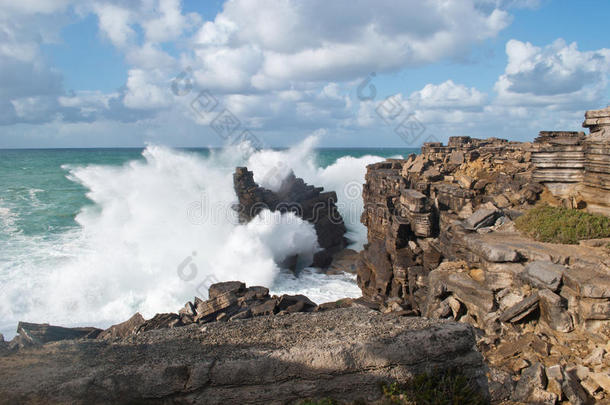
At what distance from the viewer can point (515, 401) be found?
4.64m

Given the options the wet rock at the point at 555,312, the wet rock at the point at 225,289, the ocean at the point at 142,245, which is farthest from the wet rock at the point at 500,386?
the ocean at the point at 142,245

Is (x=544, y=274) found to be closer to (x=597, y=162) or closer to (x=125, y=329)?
(x=597, y=162)

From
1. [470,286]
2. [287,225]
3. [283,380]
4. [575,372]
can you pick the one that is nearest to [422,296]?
[470,286]

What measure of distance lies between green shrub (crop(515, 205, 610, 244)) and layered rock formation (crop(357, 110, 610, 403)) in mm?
330

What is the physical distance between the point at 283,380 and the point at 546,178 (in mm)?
10688

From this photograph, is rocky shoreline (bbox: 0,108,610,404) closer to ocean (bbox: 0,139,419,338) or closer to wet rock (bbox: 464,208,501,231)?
wet rock (bbox: 464,208,501,231)

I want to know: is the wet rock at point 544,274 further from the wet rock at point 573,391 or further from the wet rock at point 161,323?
the wet rock at point 161,323

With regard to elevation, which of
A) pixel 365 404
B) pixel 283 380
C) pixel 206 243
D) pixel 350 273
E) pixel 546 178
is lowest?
pixel 350 273

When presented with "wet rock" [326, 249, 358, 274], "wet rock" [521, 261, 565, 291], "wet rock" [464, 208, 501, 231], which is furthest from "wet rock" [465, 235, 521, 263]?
"wet rock" [326, 249, 358, 274]

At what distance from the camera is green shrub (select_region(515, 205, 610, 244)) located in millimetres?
8391

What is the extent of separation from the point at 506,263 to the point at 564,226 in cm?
203

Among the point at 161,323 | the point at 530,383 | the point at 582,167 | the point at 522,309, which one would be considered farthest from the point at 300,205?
the point at 530,383

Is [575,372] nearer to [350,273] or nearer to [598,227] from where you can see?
[598,227]

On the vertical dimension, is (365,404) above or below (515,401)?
above
